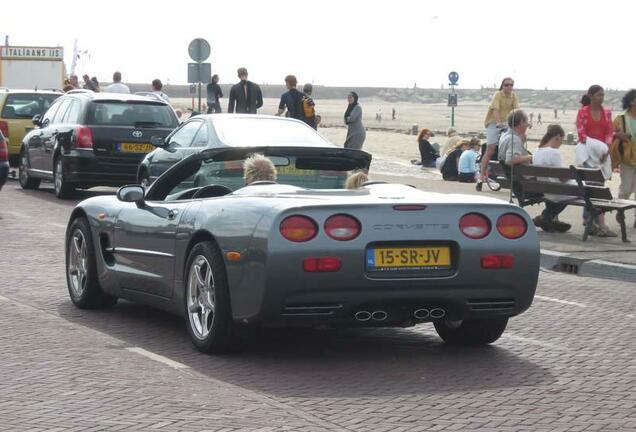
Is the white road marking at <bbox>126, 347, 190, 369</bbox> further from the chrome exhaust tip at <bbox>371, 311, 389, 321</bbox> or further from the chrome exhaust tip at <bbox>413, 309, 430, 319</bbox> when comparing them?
the chrome exhaust tip at <bbox>413, 309, 430, 319</bbox>

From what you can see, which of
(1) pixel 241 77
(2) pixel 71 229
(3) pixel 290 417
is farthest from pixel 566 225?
(1) pixel 241 77

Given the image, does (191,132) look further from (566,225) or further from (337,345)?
(337,345)

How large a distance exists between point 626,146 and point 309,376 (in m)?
11.0

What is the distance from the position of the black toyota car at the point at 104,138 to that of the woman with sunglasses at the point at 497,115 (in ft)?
16.6

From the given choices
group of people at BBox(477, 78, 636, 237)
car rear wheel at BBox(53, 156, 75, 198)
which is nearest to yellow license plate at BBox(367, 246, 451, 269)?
group of people at BBox(477, 78, 636, 237)

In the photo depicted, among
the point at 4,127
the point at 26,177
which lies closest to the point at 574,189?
the point at 26,177

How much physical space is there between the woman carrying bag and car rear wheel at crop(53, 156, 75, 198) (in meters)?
8.47

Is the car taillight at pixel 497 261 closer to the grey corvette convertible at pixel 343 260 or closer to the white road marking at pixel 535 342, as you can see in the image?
the grey corvette convertible at pixel 343 260

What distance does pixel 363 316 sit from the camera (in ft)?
26.9

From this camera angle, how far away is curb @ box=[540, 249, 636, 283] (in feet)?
44.7

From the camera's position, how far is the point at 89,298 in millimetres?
10398

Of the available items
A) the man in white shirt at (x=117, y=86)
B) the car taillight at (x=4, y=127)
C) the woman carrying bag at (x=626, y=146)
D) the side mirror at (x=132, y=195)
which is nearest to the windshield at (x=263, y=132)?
the woman carrying bag at (x=626, y=146)

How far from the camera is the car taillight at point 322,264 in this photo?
313 inches

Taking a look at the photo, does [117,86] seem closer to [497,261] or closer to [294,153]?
[294,153]
